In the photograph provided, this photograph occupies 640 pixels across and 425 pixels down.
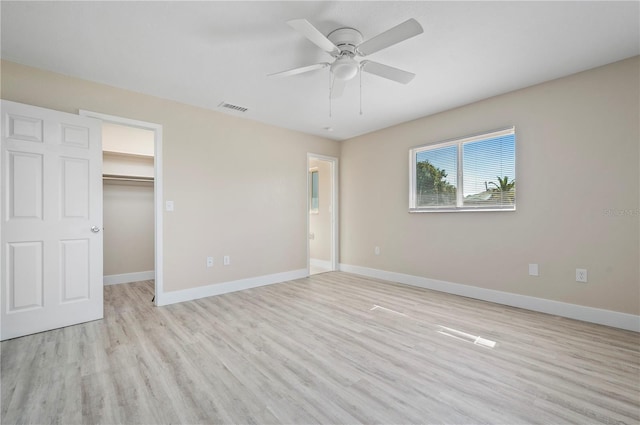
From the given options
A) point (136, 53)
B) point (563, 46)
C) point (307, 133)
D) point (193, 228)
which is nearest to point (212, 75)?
point (136, 53)

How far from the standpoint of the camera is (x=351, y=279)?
469 cm

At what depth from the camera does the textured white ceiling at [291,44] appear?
1960 millimetres

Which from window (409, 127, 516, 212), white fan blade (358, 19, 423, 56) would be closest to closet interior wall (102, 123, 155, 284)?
white fan blade (358, 19, 423, 56)

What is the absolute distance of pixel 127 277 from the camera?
4531mm

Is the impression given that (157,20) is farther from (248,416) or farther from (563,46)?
(563,46)

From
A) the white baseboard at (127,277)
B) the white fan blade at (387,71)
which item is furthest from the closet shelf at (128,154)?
the white fan blade at (387,71)

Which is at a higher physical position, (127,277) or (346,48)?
(346,48)

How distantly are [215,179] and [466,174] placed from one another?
3386mm

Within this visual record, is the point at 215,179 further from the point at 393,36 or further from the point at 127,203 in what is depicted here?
the point at 393,36

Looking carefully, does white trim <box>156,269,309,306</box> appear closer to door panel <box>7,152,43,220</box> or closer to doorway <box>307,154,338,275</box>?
doorway <box>307,154,338,275</box>

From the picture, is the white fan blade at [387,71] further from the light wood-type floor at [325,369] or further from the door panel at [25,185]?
the door panel at [25,185]

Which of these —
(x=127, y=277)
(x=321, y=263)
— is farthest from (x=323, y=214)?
(x=127, y=277)

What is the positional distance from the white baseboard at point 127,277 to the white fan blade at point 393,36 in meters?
4.15

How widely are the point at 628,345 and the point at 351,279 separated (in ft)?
10.2
